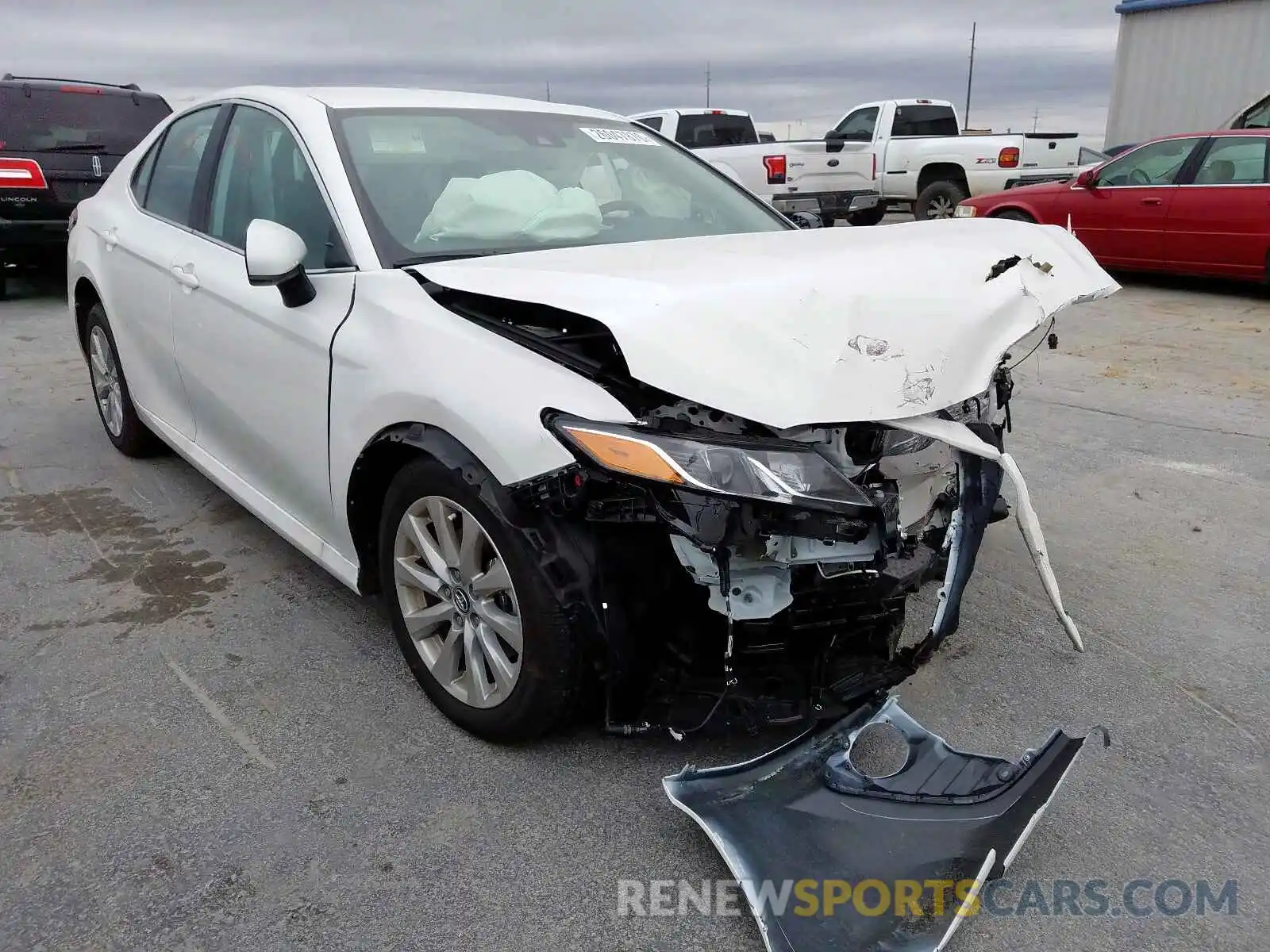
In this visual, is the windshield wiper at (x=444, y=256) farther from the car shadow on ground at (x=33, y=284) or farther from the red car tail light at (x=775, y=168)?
the red car tail light at (x=775, y=168)

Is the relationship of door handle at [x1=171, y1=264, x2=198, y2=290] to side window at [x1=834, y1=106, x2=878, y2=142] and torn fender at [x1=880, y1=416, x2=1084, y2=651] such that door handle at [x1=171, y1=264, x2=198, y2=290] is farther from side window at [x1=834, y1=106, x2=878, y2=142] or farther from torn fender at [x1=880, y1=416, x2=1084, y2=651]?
side window at [x1=834, y1=106, x2=878, y2=142]

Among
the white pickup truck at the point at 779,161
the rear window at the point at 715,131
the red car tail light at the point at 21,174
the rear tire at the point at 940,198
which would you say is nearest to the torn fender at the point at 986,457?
the red car tail light at the point at 21,174

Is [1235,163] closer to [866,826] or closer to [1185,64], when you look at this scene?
[1185,64]

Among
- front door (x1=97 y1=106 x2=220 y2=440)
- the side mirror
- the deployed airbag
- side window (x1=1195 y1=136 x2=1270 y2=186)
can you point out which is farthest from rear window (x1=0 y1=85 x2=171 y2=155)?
side window (x1=1195 y1=136 x2=1270 y2=186)

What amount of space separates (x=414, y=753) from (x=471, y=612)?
1.40ft

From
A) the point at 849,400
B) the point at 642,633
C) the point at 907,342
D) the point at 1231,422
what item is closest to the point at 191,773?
the point at 642,633

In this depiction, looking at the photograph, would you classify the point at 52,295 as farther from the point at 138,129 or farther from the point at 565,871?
the point at 565,871

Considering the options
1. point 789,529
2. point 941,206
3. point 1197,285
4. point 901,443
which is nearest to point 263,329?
point 789,529

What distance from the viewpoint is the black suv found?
27.8ft

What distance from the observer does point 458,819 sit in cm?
234

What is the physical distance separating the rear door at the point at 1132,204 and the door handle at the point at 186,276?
8914mm

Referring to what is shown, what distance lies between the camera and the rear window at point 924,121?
15156 mm

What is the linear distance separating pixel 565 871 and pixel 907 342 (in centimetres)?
144

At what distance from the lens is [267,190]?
3260 mm
